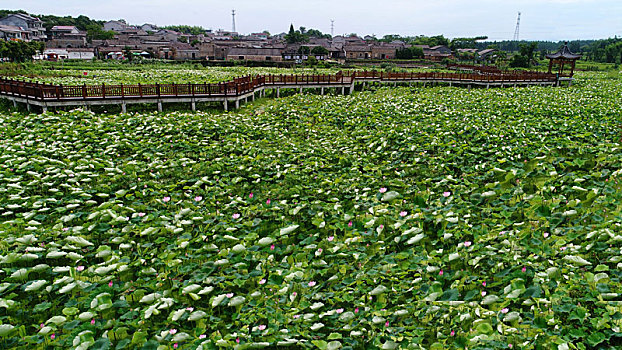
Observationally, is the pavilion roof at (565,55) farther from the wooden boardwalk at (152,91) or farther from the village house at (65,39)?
the village house at (65,39)

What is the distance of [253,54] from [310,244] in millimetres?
70634

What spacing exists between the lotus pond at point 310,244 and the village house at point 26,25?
302ft

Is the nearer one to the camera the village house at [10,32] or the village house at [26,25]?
the village house at [10,32]

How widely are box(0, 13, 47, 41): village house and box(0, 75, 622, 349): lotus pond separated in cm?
9213

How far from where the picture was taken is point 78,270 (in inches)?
214

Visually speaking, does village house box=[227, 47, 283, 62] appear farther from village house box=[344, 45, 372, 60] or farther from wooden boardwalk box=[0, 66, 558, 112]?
wooden boardwalk box=[0, 66, 558, 112]

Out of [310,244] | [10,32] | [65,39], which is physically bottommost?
[310,244]

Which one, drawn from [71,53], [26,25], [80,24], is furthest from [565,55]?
[80,24]

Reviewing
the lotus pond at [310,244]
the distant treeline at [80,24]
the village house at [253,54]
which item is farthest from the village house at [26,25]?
the lotus pond at [310,244]

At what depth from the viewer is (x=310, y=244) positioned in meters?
6.45

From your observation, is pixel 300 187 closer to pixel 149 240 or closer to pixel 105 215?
pixel 149 240

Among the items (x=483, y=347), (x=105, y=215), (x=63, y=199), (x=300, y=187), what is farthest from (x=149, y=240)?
(x=483, y=347)

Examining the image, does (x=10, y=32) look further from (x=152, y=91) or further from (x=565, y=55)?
(x=565, y=55)

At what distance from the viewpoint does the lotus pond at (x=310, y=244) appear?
4.61 meters
